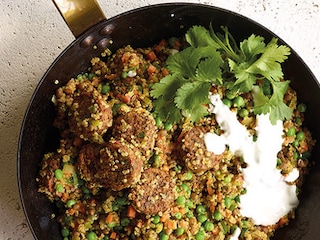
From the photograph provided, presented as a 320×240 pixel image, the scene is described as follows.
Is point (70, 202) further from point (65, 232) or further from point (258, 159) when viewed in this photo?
point (258, 159)

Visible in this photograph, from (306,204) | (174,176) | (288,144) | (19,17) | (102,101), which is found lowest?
(306,204)

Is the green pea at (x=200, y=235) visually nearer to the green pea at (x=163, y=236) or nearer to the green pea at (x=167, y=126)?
the green pea at (x=163, y=236)

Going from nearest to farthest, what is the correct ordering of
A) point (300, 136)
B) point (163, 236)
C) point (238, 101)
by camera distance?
point (163, 236) < point (238, 101) < point (300, 136)

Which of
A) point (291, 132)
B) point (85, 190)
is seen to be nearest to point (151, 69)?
point (85, 190)

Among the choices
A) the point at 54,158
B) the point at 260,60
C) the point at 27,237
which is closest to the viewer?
the point at 260,60

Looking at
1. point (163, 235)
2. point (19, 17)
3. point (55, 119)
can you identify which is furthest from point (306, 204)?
point (19, 17)

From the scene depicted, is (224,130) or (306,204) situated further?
(306,204)

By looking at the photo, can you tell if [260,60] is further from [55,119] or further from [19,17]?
[19,17]
